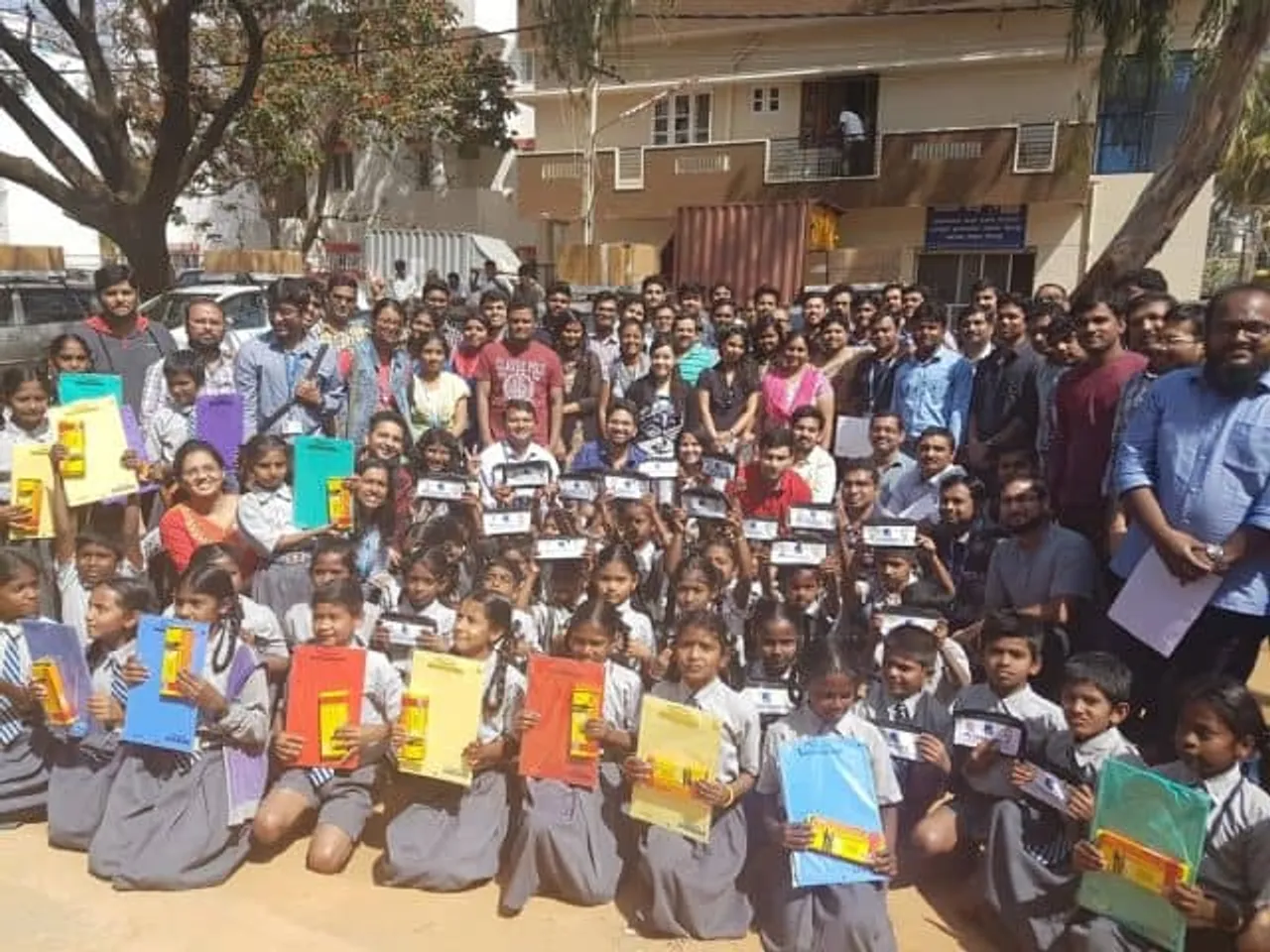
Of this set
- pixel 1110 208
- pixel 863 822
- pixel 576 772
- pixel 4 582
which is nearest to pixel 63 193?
pixel 4 582

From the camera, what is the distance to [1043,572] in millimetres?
3906

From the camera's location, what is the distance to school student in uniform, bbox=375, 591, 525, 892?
339cm

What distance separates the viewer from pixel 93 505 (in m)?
4.79

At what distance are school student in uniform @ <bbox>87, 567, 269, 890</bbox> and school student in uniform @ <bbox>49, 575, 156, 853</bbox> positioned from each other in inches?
5.1

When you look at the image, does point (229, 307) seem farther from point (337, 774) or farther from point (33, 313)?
point (337, 774)

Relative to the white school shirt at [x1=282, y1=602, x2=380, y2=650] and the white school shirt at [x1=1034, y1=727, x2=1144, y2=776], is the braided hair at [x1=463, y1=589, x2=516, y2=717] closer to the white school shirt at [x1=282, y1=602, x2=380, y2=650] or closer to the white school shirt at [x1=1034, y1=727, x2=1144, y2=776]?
the white school shirt at [x1=282, y1=602, x2=380, y2=650]

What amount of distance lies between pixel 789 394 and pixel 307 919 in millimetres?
3560

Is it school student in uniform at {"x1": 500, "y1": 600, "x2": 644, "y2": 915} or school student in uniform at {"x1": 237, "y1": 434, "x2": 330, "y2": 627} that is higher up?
school student in uniform at {"x1": 237, "y1": 434, "x2": 330, "y2": 627}

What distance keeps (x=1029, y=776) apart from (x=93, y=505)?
4248mm

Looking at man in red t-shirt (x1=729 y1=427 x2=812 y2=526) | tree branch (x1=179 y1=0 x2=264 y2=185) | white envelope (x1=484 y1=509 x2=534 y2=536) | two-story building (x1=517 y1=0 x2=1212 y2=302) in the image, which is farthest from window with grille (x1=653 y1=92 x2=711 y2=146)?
white envelope (x1=484 y1=509 x2=534 y2=536)

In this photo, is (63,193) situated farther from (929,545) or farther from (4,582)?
(929,545)

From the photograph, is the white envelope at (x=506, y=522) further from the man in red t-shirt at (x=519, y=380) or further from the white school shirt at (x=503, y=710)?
the man in red t-shirt at (x=519, y=380)

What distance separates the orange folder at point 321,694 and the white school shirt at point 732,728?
3.68 feet

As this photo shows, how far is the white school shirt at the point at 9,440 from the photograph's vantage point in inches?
182
